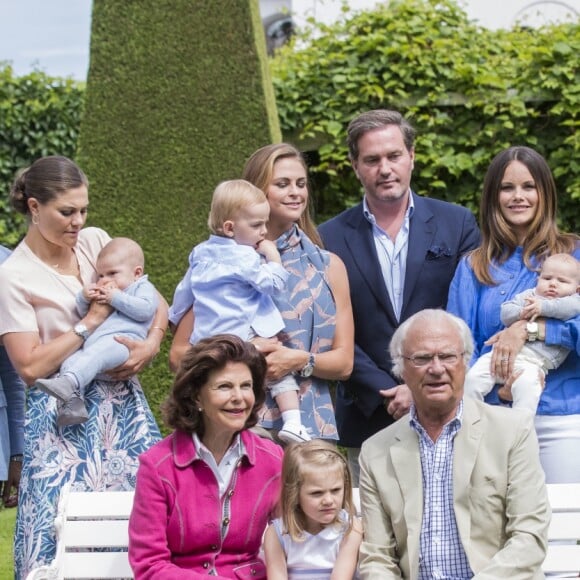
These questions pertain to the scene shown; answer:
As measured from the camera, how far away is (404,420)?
3801mm

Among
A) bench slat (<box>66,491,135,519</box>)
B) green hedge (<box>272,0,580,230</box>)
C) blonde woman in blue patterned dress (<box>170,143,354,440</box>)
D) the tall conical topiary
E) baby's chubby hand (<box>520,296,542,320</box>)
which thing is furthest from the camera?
green hedge (<box>272,0,580,230</box>)

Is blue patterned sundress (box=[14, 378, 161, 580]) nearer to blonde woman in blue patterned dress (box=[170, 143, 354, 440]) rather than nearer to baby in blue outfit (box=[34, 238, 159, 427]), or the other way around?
baby in blue outfit (box=[34, 238, 159, 427])

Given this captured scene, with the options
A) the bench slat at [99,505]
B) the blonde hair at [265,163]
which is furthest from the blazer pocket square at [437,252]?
the bench slat at [99,505]

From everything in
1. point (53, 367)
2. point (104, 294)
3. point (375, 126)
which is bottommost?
point (53, 367)

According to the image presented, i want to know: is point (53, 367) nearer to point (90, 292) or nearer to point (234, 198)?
point (90, 292)

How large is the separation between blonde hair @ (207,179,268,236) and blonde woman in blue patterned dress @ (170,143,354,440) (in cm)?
17

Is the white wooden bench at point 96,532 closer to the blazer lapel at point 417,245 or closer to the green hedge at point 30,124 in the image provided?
the blazer lapel at point 417,245

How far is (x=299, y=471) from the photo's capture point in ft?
11.8

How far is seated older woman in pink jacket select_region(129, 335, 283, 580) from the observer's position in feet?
11.9

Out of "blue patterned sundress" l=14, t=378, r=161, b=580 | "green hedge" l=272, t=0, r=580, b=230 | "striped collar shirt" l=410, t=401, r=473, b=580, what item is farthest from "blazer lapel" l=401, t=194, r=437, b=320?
"green hedge" l=272, t=0, r=580, b=230

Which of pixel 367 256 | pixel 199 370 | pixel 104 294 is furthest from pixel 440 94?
pixel 199 370

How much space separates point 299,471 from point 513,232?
4.99 ft

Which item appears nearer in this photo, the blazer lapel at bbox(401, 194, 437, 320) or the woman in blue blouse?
the woman in blue blouse

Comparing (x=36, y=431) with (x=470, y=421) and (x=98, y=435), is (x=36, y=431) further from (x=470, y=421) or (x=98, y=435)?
(x=470, y=421)
